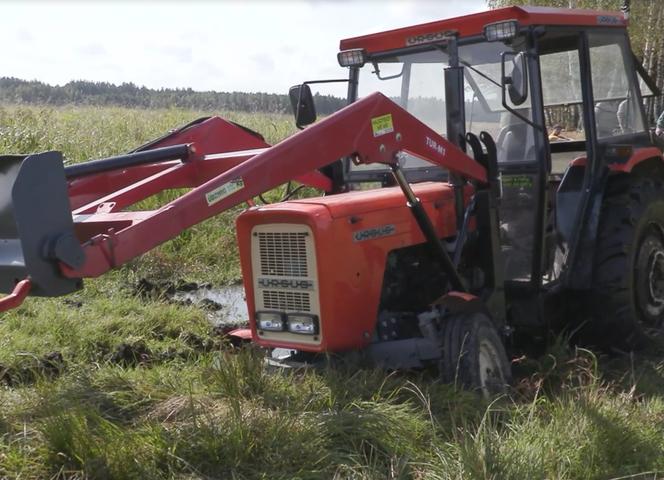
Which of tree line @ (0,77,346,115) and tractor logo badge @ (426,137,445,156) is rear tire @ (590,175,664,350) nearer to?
tractor logo badge @ (426,137,445,156)

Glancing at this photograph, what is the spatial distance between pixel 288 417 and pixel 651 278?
3087 mm

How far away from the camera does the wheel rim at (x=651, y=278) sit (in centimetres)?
537

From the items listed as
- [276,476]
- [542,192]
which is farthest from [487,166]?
[276,476]

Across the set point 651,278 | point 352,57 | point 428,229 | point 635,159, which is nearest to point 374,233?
point 428,229

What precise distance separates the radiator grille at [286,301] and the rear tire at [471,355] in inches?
29.1

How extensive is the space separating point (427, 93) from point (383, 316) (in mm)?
1613

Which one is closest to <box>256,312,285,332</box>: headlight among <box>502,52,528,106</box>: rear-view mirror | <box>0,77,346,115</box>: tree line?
<box>502,52,528,106</box>: rear-view mirror

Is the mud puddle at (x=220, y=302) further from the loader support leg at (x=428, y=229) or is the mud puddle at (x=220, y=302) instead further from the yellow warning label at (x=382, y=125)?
the yellow warning label at (x=382, y=125)

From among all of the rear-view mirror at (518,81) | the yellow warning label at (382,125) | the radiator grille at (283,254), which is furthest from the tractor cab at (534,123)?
the radiator grille at (283,254)

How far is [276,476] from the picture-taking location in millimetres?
3182

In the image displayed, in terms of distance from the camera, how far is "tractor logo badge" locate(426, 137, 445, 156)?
4.34 meters

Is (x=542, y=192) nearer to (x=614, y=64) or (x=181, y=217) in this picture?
(x=614, y=64)

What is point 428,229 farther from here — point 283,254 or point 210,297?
point 210,297

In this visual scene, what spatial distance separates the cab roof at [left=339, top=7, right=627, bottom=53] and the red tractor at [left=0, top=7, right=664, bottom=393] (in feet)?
0.05
